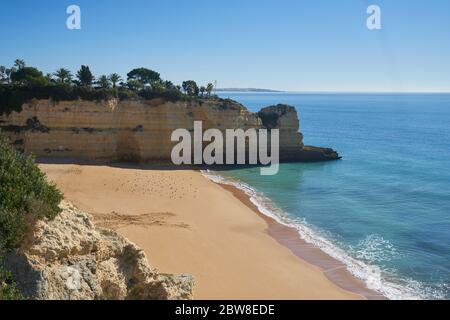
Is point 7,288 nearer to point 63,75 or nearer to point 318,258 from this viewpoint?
point 318,258

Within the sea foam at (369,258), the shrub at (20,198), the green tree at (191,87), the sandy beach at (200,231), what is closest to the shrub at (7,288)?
the shrub at (20,198)

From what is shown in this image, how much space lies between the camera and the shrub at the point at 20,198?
29.1ft

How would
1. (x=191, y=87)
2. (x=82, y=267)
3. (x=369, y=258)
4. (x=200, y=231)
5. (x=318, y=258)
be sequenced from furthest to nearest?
(x=191, y=87) → (x=200, y=231) → (x=369, y=258) → (x=318, y=258) → (x=82, y=267)

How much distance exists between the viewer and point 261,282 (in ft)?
57.4

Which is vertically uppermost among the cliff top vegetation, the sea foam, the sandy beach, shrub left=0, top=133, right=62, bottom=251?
the cliff top vegetation

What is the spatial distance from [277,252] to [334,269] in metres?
2.95

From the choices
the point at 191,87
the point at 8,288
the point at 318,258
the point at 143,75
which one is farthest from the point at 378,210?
the point at 143,75

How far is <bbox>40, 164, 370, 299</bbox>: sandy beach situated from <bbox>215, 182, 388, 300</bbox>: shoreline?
0.15 meters

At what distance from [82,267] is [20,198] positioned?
2.04 metres

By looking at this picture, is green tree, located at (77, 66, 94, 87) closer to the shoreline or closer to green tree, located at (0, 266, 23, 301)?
the shoreline

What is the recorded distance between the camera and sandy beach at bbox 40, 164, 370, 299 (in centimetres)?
1731

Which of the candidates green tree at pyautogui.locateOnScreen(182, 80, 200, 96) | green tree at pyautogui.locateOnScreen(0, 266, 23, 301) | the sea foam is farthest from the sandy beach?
green tree at pyautogui.locateOnScreen(182, 80, 200, 96)

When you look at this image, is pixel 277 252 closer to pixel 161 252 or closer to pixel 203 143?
pixel 161 252

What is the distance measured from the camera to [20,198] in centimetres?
962
